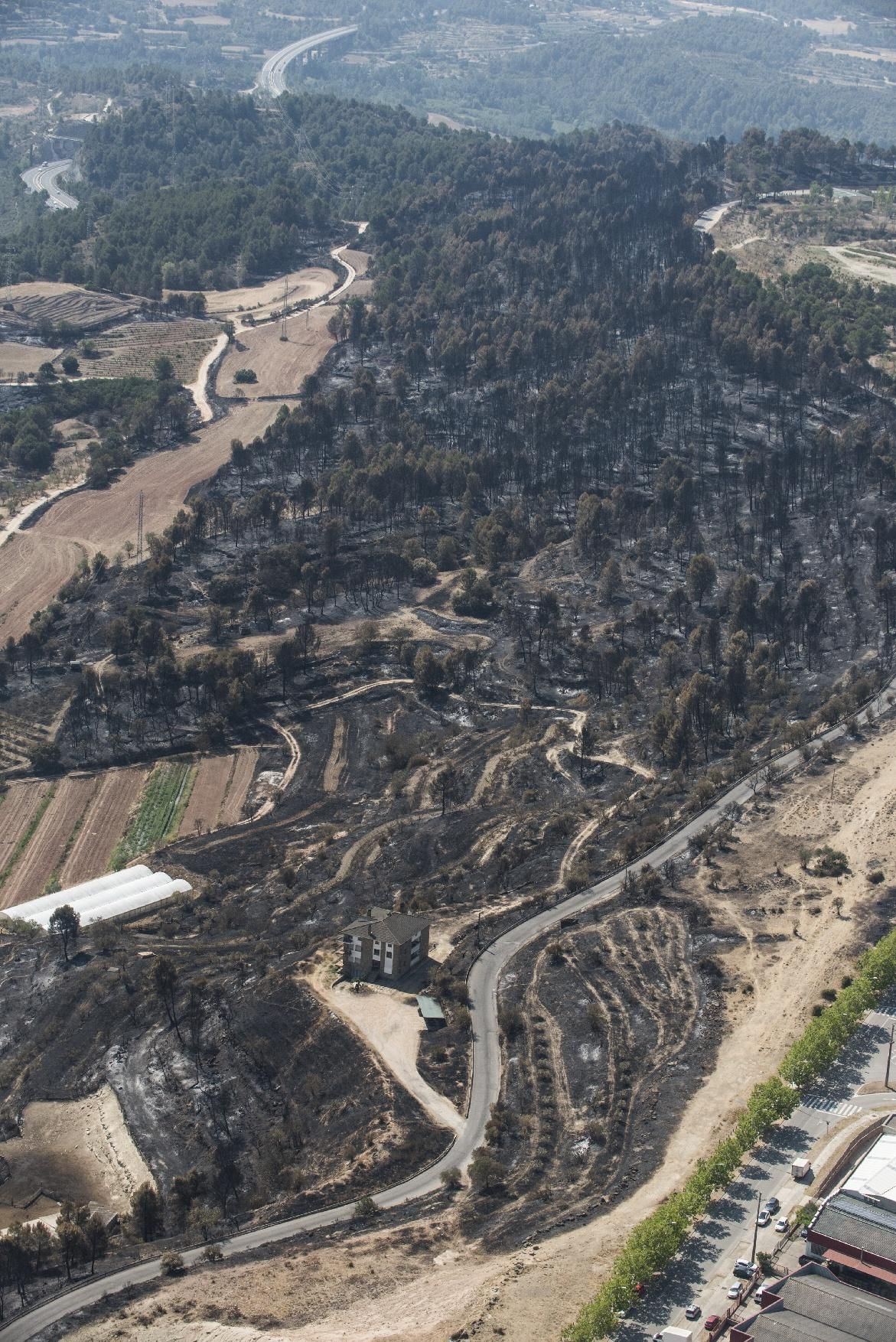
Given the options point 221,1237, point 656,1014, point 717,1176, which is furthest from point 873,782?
point 221,1237

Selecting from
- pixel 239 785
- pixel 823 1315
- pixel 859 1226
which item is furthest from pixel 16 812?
pixel 823 1315

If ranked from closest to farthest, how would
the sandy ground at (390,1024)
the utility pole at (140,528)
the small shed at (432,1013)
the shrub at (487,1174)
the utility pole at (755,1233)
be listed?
1. the utility pole at (755,1233)
2. the shrub at (487,1174)
3. the sandy ground at (390,1024)
4. the small shed at (432,1013)
5. the utility pole at (140,528)

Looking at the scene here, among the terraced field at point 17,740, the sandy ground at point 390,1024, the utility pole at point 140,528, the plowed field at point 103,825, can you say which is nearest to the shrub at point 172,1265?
the sandy ground at point 390,1024

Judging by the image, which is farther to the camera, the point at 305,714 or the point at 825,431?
the point at 825,431

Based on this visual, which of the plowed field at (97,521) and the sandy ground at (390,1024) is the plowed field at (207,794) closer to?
the plowed field at (97,521)

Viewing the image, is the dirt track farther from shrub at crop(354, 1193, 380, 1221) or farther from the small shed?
shrub at crop(354, 1193, 380, 1221)

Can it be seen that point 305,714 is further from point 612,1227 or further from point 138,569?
point 612,1227

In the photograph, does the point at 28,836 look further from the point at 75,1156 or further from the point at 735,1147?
the point at 735,1147
